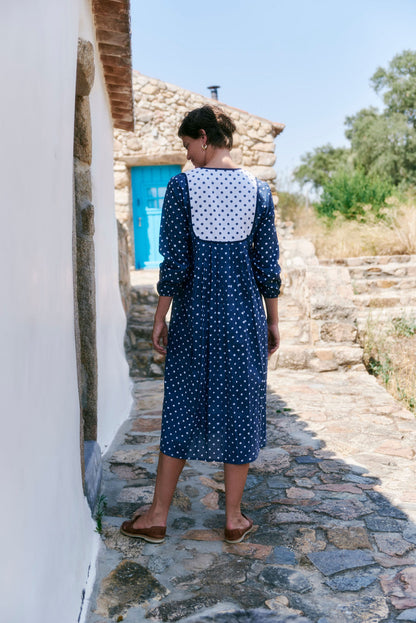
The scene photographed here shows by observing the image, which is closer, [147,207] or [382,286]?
[382,286]

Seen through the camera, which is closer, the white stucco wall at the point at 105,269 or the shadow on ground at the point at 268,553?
the shadow on ground at the point at 268,553

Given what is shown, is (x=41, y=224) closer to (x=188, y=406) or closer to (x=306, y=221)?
(x=188, y=406)

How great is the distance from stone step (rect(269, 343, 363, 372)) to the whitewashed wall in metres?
3.80

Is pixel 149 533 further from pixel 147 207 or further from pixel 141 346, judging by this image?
pixel 147 207

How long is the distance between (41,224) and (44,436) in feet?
1.89

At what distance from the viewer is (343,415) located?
173 inches

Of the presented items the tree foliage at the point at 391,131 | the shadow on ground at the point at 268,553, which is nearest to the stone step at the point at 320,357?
the shadow on ground at the point at 268,553

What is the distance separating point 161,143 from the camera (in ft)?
34.4

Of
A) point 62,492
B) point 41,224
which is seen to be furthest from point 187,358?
point 41,224

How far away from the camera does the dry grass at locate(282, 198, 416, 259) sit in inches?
376

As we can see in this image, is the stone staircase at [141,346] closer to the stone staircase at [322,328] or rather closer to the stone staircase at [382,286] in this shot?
the stone staircase at [322,328]

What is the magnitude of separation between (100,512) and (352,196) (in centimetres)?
1096

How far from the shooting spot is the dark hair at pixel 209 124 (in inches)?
91.1

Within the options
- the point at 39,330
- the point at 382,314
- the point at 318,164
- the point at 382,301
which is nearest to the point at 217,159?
the point at 39,330
